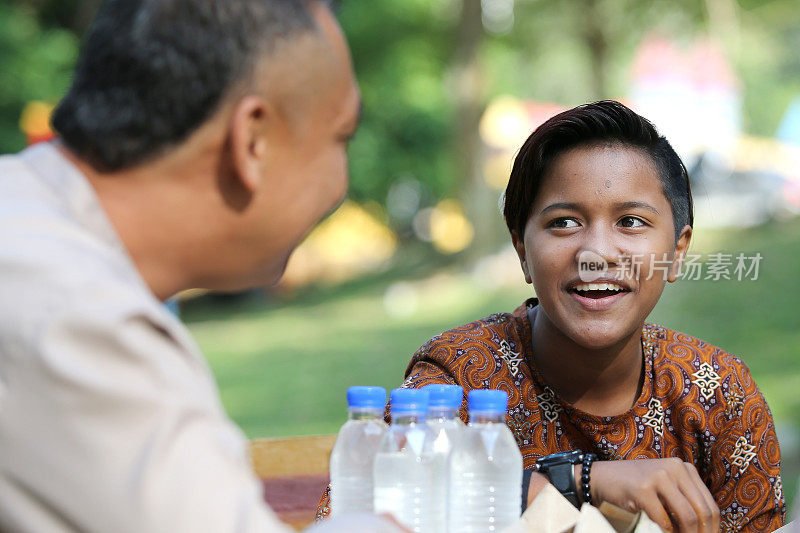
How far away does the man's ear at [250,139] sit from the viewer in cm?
140

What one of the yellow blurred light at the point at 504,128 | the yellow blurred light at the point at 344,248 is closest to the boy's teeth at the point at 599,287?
the yellow blurred light at the point at 344,248

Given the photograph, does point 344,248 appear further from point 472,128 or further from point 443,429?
point 443,429

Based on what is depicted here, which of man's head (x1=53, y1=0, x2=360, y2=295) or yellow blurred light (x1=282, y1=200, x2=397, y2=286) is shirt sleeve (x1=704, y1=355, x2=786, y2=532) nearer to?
man's head (x1=53, y1=0, x2=360, y2=295)

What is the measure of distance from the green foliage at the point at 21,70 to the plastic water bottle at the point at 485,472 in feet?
32.1

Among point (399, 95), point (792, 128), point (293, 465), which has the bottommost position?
point (399, 95)

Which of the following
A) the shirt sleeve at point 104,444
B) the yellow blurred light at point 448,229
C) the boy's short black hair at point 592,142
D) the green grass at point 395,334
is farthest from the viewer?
the yellow blurred light at point 448,229

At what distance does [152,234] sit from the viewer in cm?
144

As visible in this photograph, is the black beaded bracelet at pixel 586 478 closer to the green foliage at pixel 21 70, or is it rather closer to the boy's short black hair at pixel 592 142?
the boy's short black hair at pixel 592 142

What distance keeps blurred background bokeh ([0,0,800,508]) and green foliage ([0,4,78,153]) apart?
2 cm

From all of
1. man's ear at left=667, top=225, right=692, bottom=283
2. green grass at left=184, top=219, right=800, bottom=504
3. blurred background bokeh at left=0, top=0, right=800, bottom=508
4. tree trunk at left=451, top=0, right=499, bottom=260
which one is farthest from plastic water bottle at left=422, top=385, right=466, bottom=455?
tree trunk at left=451, top=0, right=499, bottom=260

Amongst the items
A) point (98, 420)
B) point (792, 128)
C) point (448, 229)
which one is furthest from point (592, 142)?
point (792, 128)

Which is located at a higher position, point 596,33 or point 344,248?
point 596,33

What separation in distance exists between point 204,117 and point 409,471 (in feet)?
2.48

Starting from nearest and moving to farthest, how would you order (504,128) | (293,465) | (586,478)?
(586,478)
(293,465)
(504,128)
